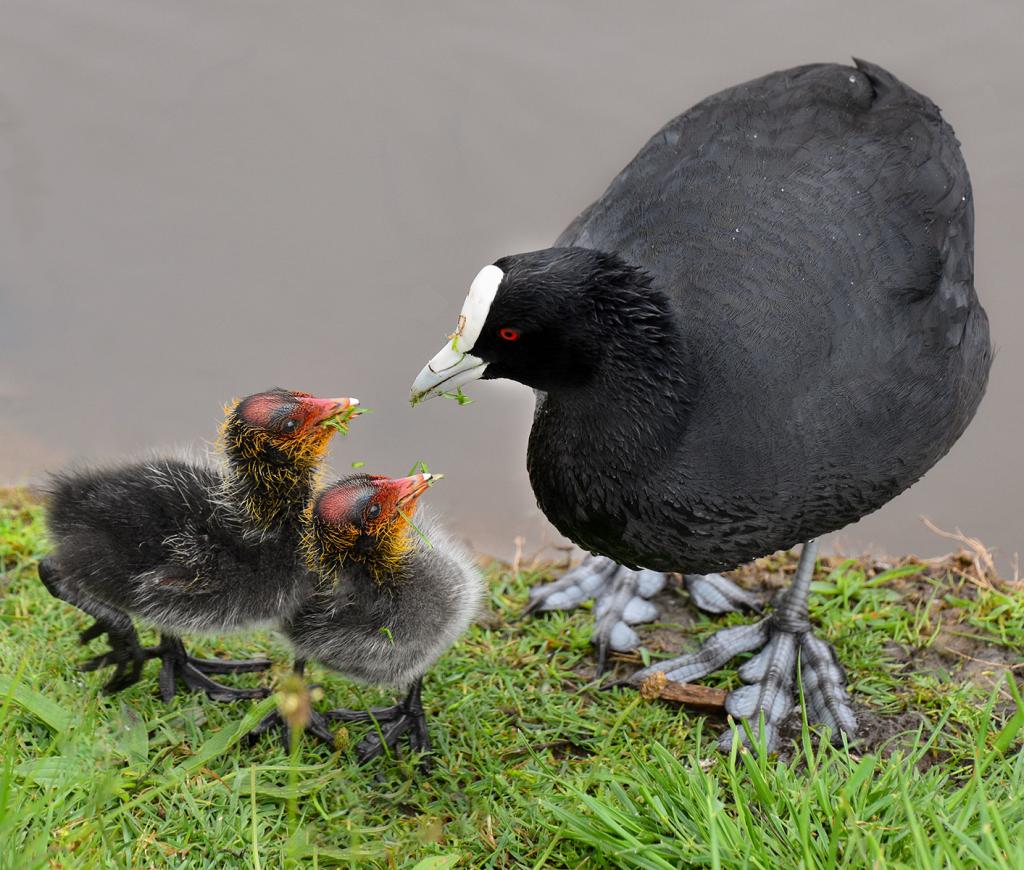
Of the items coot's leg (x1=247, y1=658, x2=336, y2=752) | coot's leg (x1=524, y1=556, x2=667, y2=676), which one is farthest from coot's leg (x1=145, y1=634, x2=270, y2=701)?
coot's leg (x1=524, y1=556, x2=667, y2=676)

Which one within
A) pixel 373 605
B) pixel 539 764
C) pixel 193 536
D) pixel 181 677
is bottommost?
pixel 181 677

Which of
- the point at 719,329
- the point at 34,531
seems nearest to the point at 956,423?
the point at 719,329

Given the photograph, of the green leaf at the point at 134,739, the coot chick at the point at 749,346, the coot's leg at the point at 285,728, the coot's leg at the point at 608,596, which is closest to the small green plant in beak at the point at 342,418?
the coot chick at the point at 749,346

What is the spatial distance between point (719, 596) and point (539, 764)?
1.32 metres

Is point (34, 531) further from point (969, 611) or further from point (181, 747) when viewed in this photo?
point (969, 611)

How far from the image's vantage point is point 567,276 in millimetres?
2963

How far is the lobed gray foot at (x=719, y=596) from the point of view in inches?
166

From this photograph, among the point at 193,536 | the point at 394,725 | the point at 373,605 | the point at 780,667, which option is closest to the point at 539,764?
the point at 394,725

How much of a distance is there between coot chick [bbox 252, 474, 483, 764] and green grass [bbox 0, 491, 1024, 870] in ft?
0.60

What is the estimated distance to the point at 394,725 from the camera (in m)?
3.36

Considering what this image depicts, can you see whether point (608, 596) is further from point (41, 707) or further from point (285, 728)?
point (41, 707)

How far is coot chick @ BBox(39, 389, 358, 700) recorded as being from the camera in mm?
3174

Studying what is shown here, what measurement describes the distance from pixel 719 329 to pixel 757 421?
286 mm

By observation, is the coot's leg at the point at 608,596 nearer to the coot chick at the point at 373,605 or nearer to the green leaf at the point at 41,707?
the coot chick at the point at 373,605
